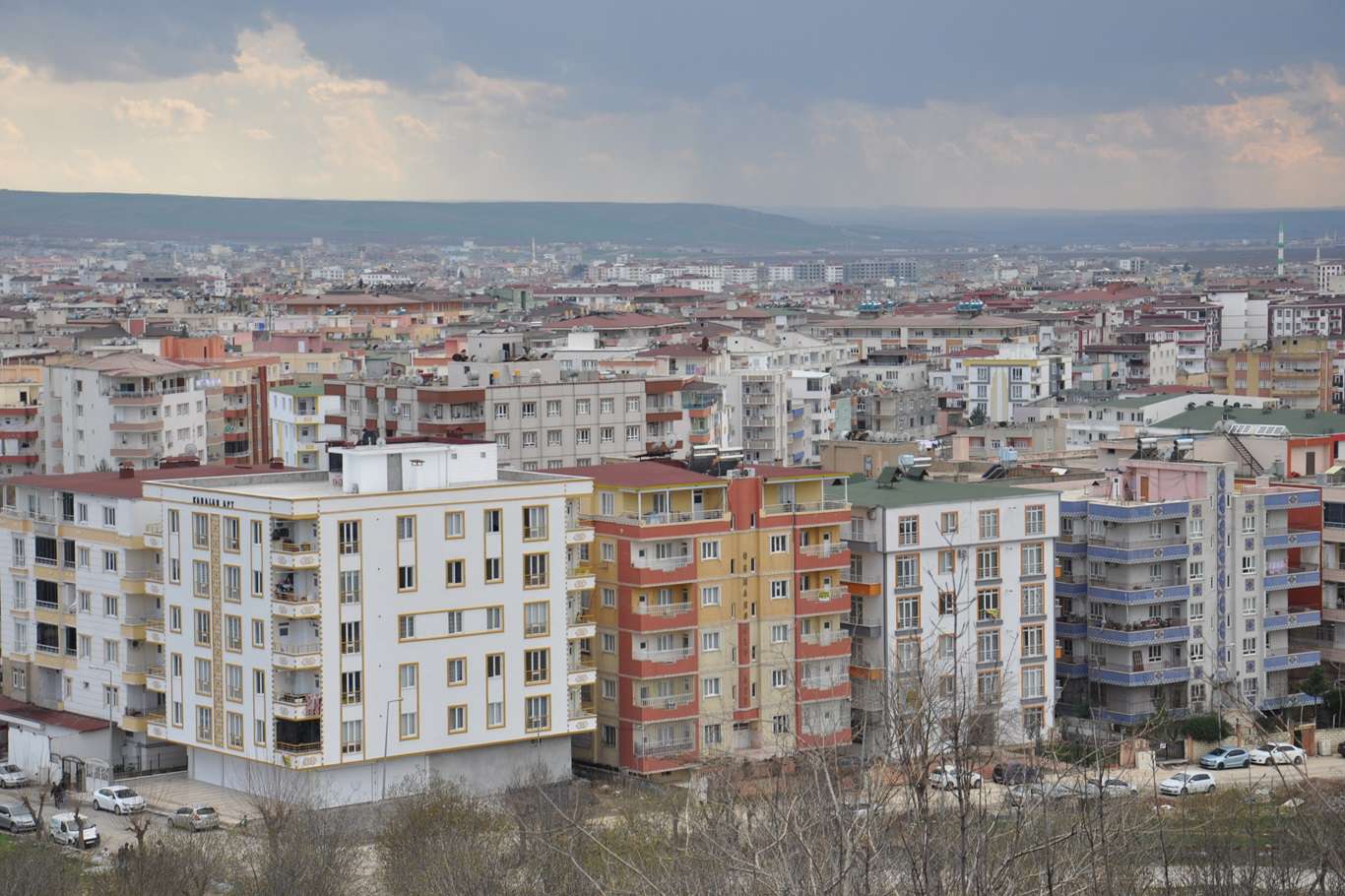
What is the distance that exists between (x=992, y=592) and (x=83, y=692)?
1029 cm

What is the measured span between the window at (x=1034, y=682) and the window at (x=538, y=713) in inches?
246

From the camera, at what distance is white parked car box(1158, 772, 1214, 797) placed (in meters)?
27.6

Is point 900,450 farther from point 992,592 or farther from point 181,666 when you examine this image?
point 181,666

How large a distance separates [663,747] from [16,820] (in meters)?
6.69

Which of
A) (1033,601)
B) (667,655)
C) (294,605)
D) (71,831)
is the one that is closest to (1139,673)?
(1033,601)

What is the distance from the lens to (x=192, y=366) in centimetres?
5250

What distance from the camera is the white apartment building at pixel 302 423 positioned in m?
44.0

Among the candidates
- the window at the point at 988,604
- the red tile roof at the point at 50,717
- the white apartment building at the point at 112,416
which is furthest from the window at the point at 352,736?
the white apartment building at the point at 112,416

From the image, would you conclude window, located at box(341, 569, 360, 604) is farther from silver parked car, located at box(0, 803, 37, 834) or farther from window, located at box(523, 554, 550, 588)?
silver parked car, located at box(0, 803, 37, 834)

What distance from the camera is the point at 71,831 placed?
25.0 meters

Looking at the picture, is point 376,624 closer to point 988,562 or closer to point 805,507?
point 805,507

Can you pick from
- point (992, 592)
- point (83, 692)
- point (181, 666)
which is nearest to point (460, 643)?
point (181, 666)

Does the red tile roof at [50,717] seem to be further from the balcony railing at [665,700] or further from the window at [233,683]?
the balcony railing at [665,700]

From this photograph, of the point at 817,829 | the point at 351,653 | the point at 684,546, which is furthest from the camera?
the point at 684,546
